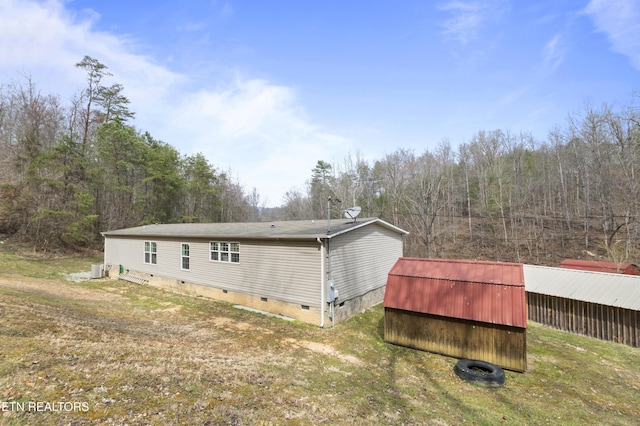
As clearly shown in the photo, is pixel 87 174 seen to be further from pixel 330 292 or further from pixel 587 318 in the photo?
pixel 587 318

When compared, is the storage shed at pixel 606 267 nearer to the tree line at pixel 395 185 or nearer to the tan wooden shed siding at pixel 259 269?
the tree line at pixel 395 185

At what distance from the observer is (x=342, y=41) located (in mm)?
13406

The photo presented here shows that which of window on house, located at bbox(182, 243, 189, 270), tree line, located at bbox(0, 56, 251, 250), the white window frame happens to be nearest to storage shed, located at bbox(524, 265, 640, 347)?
the white window frame

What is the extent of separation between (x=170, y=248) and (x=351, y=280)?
9399mm

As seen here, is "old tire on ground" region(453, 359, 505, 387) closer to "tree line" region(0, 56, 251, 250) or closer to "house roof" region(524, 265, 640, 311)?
"house roof" region(524, 265, 640, 311)

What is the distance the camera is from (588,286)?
10961 millimetres

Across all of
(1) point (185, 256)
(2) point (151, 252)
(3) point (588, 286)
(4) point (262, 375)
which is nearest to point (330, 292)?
(4) point (262, 375)

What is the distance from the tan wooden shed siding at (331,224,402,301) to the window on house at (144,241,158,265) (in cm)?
1061

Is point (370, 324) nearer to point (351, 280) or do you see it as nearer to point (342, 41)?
point (351, 280)

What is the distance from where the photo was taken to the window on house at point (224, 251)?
39.1ft

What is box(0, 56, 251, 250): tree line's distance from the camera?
21156mm

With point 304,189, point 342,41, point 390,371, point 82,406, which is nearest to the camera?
point 82,406

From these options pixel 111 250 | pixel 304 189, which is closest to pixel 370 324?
pixel 111 250

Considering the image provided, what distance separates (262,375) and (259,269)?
5.64m
